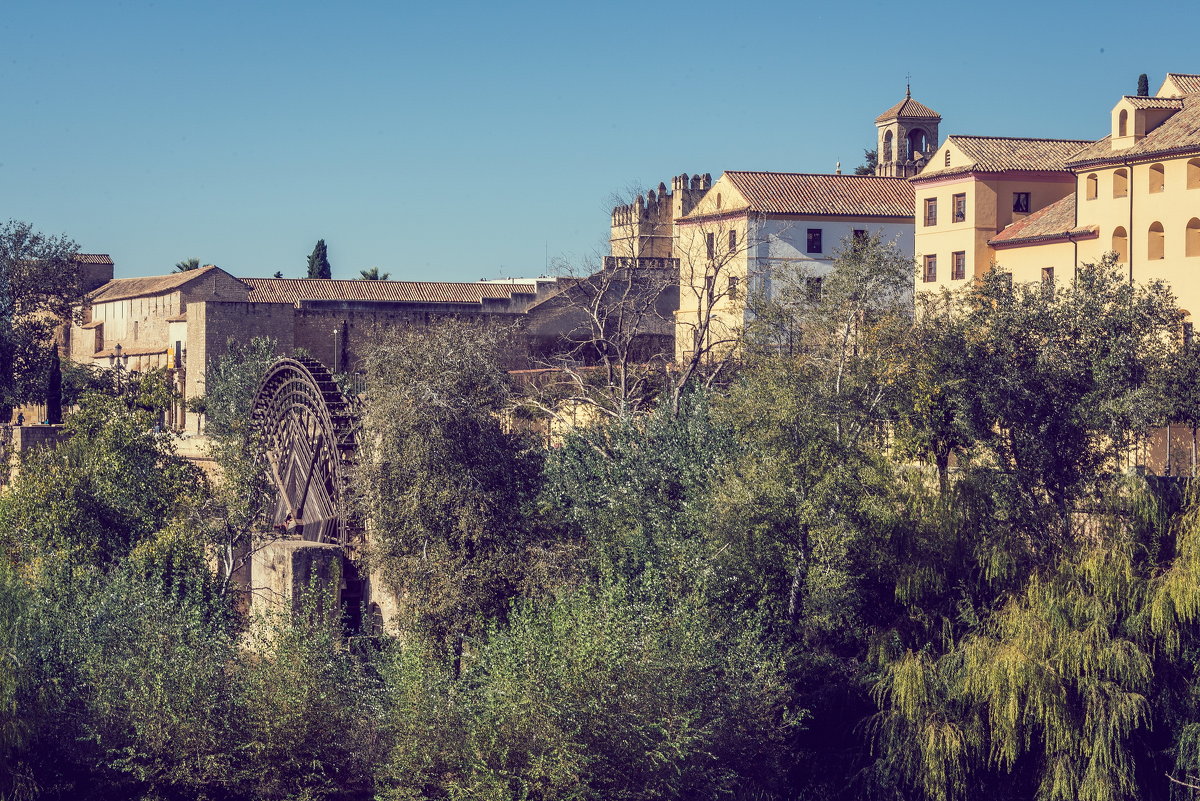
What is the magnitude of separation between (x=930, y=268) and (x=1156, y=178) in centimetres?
953

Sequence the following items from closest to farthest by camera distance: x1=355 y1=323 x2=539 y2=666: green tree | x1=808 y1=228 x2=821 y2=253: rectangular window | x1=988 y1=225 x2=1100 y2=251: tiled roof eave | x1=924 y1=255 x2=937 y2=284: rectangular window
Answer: x1=355 y1=323 x2=539 y2=666: green tree
x1=988 y1=225 x2=1100 y2=251: tiled roof eave
x1=924 y1=255 x2=937 y2=284: rectangular window
x1=808 y1=228 x2=821 y2=253: rectangular window

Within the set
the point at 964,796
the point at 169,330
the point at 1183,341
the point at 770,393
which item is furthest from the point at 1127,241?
the point at 169,330

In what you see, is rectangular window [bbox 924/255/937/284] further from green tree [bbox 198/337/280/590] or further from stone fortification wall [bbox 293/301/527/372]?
green tree [bbox 198/337/280/590]

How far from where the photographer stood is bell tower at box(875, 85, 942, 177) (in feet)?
204

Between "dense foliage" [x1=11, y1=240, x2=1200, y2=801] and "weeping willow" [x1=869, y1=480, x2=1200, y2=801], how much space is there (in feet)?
0.15

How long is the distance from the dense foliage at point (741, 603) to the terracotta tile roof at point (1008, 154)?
1794 centimetres

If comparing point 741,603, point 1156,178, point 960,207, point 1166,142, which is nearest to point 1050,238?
point 1156,178

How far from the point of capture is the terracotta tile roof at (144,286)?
183ft

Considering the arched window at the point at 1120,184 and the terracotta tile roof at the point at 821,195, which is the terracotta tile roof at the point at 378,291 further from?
the arched window at the point at 1120,184

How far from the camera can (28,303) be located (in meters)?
49.0

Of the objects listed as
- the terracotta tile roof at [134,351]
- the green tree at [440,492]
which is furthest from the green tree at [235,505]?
the terracotta tile roof at [134,351]

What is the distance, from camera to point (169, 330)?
54188mm

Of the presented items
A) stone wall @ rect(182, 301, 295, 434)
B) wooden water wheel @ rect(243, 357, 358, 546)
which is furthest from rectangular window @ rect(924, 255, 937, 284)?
wooden water wheel @ rect(243, 357, 358, 546)

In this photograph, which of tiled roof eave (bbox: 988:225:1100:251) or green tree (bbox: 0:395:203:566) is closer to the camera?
green tree (bbox: 0:395:203:566)
